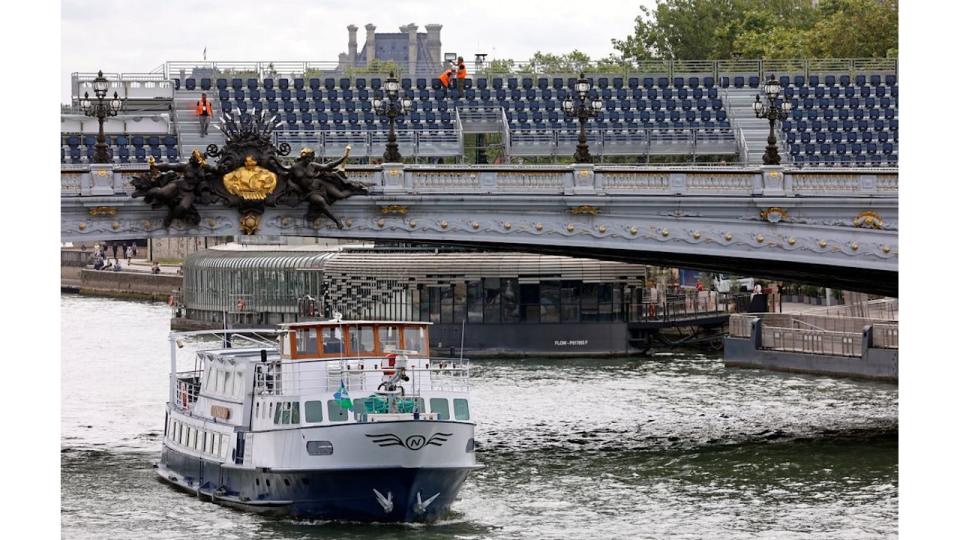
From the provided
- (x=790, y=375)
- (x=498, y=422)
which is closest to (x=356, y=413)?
(x=498, y=422)

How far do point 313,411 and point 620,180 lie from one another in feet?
39.1

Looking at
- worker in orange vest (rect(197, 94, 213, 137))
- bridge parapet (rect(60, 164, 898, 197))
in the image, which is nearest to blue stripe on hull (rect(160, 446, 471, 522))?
bridge parapet (rect(60, 164, 898, 197))

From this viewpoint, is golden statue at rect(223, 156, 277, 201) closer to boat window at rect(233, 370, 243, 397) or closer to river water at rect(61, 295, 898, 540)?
boat window at rect(233, 370, 243, 397)

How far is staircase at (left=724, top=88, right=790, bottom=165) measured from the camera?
85938 millimetres

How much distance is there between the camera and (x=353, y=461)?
44.3m

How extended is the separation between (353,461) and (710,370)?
3471cm

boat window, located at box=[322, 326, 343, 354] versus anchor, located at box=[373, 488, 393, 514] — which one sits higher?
boat window, located at box=[322, 326, 343, 354]

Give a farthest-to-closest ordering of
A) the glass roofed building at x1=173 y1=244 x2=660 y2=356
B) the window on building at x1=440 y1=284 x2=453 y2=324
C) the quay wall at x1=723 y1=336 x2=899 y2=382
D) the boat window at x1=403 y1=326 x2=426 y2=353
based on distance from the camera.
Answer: the window on building at x1=440 y1=284 x2=453 y2=324
the glass roofed building at x1=173 y1=244 x2=660 y2=356
the quay wall at x1=723 y1=336 x2=899 y2=382
the boat window at x1=403 y1=326 x2=426 y2=353

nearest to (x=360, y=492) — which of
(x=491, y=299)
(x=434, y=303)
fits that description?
(x=491, y=299)

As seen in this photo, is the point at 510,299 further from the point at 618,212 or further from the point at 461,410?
the point at 461,410

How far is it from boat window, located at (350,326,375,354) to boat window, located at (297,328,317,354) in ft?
2.60

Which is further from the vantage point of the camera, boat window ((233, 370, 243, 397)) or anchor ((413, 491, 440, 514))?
boat window ((233, 370, 243, 397))

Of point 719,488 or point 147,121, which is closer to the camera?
point 719,488

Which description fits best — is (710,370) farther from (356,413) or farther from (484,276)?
(356,413)
